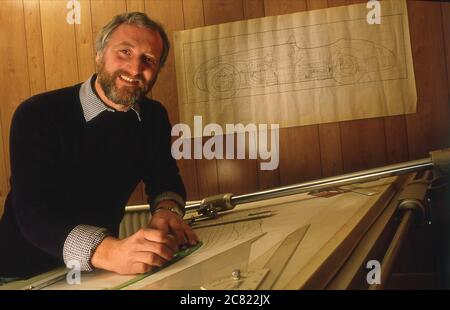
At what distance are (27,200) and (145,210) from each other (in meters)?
0.41

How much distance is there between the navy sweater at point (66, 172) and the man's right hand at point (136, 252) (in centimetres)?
6

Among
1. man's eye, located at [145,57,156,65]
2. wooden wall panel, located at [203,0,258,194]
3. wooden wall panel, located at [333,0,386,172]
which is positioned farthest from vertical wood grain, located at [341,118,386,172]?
man's eye, located at [145,57,156,65]

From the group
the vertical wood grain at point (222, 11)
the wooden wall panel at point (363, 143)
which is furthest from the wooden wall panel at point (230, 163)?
the wooden wall panel at point (363, 143)

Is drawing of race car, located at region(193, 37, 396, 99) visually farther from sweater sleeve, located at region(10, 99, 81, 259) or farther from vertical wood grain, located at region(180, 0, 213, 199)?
sweater sleeve, located at region(10, 99, 81, 259)

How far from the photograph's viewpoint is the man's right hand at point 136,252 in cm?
45

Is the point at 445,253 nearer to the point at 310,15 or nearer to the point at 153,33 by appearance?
the point at 310,15

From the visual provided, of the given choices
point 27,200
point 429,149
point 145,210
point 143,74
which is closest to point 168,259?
point 27,200

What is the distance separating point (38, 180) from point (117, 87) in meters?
0.23

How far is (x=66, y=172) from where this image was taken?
61 cm

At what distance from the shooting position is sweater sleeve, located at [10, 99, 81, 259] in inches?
19.9

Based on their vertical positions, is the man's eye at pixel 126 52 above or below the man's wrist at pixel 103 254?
above

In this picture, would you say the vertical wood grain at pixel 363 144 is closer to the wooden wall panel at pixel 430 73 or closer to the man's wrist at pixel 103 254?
the wooden wall panel at pixel 430 73

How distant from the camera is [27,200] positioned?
523 mm

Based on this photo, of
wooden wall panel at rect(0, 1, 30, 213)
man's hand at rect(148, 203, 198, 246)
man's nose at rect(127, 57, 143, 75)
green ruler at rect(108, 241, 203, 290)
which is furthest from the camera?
wooden wall panel at rect(0, 1, 30, 213)
